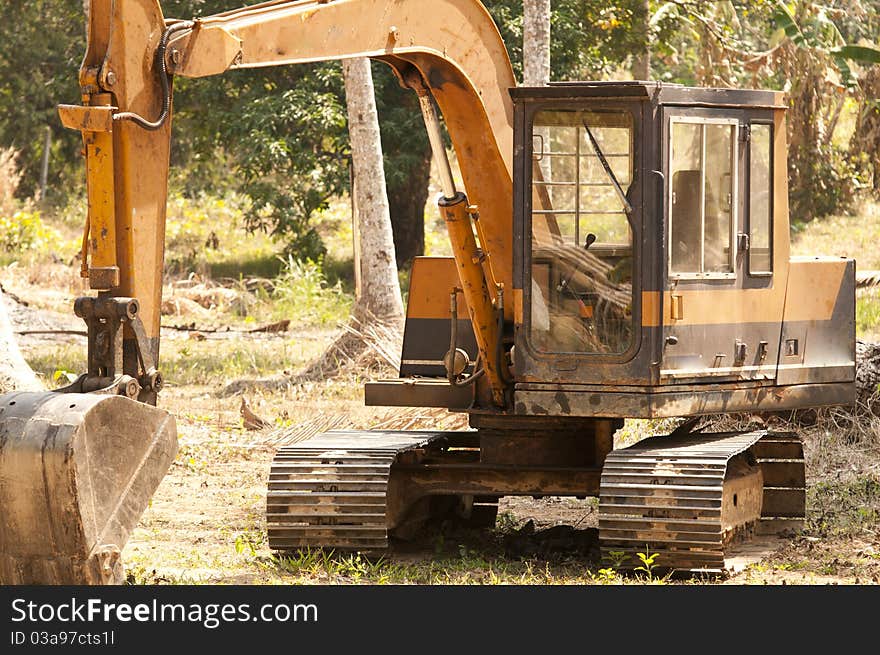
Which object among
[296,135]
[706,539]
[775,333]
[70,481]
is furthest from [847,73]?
[70,481]

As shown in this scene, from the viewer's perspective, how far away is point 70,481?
5.58m

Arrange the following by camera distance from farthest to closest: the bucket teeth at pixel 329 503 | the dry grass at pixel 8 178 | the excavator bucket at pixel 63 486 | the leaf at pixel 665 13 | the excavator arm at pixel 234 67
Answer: the dry grass at pixel 8 178 < the leaf at pixel 665 13 < the bucket teeth at pixel 329 503 < the excavator arm at pixel 234 67 < the excavator bucket at pixel 63 486

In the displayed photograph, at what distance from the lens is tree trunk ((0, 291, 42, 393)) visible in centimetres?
1098

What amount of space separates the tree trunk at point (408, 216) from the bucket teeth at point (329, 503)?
51.5 ft

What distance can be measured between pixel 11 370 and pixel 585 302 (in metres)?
5.26

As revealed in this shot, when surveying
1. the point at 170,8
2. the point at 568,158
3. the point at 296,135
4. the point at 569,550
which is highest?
the point at 170,8

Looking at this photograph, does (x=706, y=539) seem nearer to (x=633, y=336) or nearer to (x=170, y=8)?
(x=633, y=336)

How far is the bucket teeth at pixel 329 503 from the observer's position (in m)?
8.03

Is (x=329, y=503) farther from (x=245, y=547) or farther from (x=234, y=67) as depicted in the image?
(x=234, y=67)

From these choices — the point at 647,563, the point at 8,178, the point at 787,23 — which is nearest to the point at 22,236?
the point at 8,178

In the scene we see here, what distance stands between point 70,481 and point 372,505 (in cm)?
268

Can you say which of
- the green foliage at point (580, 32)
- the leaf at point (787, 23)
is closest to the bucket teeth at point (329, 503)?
the green foliage at point (580, 32)

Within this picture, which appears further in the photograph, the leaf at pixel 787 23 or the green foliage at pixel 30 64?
the green foliage at pixel 30 64

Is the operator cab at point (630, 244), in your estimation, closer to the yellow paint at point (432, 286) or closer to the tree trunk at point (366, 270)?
the yellow paint at point (432, 286)
